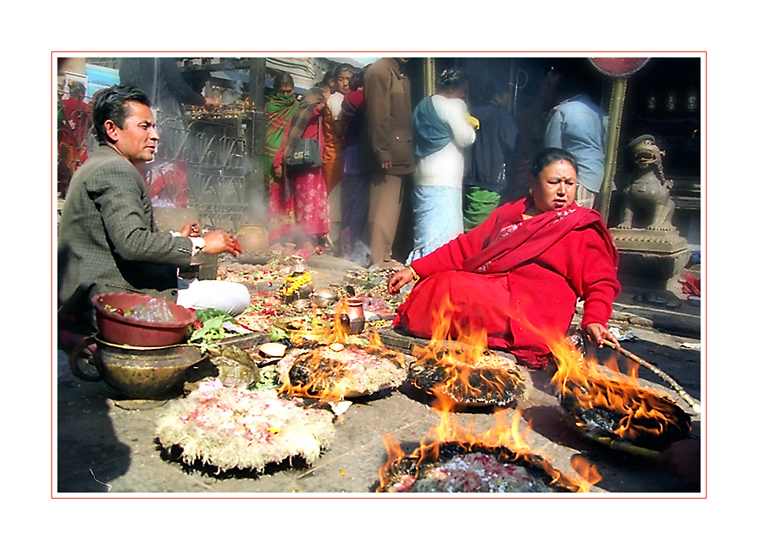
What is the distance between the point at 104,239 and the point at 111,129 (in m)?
0.72

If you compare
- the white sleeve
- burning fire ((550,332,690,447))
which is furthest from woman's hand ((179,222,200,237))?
the white sleeve

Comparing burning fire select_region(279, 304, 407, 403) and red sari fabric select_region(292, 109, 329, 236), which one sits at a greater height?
red sari fabric select_region(292, 109, 329, 236)

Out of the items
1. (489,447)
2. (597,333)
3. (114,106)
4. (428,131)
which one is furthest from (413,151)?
(489,447)

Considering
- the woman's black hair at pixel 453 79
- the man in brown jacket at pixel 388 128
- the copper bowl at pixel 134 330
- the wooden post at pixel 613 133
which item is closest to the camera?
the copper bowl at pixel 134 330

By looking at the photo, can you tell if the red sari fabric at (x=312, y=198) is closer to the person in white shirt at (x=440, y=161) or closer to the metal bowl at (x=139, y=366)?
the person in white shirt at (x=440, y=161)

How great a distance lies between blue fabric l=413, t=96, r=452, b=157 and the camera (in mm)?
7184

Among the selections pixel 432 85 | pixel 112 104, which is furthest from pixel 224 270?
pixel 112 104

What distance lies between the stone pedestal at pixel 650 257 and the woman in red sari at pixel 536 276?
11.5 ft

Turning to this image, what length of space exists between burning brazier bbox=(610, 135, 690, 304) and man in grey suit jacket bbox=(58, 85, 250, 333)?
5.61 metres

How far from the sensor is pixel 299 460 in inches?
107

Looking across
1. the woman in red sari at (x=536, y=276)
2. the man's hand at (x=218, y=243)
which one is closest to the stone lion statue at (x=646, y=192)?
the woman in red sari at (x=536, y=276)

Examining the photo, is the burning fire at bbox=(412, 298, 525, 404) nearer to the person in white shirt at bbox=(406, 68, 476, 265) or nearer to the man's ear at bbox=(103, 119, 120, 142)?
the man's ear at bbox=(103, 119, 120, 142)

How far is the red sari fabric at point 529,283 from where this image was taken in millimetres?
4102
